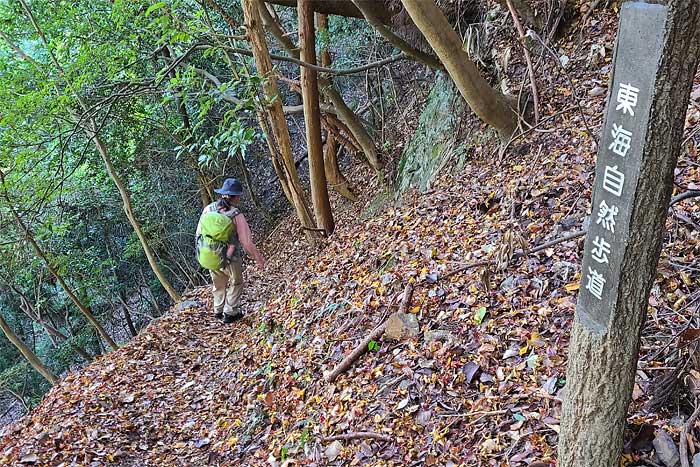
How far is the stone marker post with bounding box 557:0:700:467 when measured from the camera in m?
1.40

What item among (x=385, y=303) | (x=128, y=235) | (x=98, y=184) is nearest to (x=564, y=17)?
(x=385, y=303)

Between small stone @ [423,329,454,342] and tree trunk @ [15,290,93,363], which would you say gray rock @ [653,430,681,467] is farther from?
tree trunk @ [15,290,93,363]

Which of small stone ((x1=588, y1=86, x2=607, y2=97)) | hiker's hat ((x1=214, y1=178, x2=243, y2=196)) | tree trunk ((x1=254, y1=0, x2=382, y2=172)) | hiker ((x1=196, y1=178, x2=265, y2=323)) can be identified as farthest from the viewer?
tree trunk ((x1=254, y1=0, x2=382, y2=172))

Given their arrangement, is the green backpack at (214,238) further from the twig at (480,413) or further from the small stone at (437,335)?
Result: the twig at (480,413)

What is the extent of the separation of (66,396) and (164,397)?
1507 mm

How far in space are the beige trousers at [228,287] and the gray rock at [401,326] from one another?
3907mm

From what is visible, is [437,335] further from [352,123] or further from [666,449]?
[352,123]

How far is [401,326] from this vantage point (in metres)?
4.01

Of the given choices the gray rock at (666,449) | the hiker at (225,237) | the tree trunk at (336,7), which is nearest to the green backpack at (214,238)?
the hiker at (225,237)

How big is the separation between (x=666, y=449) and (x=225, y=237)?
19.1 ft

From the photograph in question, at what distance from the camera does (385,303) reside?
4566 millimetres

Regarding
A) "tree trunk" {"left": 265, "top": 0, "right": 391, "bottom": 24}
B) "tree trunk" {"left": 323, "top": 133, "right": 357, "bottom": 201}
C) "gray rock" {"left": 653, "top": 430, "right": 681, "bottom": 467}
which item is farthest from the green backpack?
"gray rock" {"left": 653, "top": 430, "right": 681, "bottom": 467}

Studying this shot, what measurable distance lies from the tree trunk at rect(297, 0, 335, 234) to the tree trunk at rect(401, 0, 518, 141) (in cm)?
257

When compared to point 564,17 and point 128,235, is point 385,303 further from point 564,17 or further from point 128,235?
point 128,235
